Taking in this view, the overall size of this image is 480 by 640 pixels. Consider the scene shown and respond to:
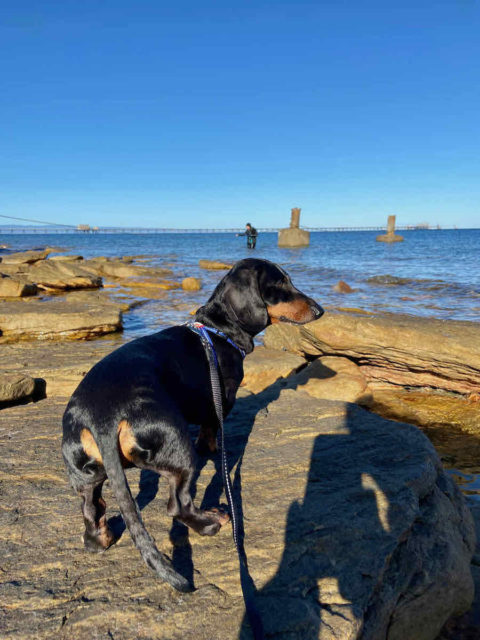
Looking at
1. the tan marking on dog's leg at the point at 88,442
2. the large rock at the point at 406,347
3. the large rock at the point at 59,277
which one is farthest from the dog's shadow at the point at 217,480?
the large rock at the point at 59,277

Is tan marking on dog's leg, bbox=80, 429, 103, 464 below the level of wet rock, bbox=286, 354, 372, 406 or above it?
above

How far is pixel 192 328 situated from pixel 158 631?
5.47 ft

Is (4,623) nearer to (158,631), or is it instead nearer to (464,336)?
(158,631)

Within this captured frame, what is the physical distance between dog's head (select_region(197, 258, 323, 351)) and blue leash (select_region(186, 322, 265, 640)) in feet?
0.63

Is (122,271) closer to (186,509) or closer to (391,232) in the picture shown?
(186,509)

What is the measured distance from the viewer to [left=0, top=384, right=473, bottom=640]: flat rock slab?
6.01 ft

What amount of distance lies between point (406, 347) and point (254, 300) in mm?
3483

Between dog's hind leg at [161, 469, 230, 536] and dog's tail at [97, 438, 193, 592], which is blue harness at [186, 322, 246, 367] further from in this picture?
dog's tail at [97, 438, 193, 592]

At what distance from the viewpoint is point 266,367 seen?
6.03m

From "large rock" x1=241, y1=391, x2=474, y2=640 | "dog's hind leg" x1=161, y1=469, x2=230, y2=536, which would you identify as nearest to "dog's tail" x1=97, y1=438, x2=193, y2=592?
"dog's hind leg" x1=161, y1=469, x2=230, y2=536

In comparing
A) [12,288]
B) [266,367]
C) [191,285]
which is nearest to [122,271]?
[191,285]

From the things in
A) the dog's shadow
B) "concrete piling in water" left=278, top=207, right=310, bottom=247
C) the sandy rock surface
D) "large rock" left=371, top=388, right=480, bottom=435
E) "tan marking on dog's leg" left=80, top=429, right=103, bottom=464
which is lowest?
"large rock" left=371, top=388, right=480, bottom=435

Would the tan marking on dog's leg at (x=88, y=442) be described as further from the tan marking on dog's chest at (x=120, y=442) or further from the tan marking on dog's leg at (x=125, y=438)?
the tan marking on dog's leg at (x=125, y=438)

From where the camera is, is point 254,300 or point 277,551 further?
point 254,300
